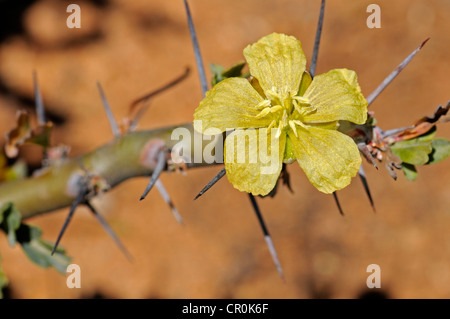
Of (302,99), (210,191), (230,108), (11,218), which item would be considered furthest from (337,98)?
(210,191)

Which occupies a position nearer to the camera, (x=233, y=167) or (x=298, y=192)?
(x=233, y=167)

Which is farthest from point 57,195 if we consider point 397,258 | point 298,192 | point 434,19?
point 434,19

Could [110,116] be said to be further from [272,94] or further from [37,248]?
[272,94]

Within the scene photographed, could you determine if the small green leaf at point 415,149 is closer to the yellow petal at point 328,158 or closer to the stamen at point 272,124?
the yellow petal at point 328,158

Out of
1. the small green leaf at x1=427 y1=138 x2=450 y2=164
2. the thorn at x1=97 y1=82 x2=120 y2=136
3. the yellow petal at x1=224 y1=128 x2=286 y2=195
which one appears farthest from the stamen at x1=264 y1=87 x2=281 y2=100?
the thorn at x1=97 y1=82 x2=120 y2=136

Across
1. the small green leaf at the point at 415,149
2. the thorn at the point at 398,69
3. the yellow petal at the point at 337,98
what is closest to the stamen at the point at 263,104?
the yellow petal at the point at 337,98

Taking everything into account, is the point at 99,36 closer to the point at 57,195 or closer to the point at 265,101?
the point at 57,195
